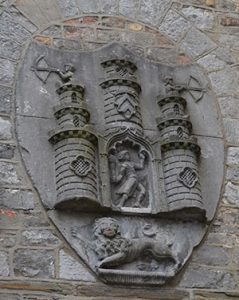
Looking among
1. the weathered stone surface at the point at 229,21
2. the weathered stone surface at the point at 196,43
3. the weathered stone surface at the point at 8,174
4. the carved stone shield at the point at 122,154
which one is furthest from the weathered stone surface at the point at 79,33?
the weathered stone surface at the point at 8,174

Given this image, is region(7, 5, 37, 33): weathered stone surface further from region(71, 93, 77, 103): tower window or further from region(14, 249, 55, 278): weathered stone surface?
region(14, 249, 55, 278): weathered stone surface

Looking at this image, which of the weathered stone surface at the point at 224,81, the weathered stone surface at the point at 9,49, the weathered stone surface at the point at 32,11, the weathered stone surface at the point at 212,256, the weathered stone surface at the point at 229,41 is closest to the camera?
the weathered stone surface at the point at 212,256

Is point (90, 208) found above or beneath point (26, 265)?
above

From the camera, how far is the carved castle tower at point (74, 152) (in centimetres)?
488

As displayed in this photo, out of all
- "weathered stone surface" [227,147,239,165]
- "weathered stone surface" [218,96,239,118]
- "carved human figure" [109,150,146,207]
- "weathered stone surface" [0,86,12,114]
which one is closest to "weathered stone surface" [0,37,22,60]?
"weathered stone surface" [0,86,12,114]

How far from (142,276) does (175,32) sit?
Answer: 1890mm

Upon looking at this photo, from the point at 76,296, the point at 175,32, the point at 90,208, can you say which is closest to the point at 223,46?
the point at 175,32

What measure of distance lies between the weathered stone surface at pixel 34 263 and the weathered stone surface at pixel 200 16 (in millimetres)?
2096

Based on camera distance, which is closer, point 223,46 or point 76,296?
point 76,296

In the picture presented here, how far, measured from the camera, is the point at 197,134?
5.52 meters

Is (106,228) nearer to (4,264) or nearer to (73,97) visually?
(4,264)

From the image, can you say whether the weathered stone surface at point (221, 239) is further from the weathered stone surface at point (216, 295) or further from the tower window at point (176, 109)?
the tower window at point (176, 109)

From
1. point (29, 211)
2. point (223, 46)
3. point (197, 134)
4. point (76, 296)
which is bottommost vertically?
point (76, 296)

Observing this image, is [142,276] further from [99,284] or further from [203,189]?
[203,189]
